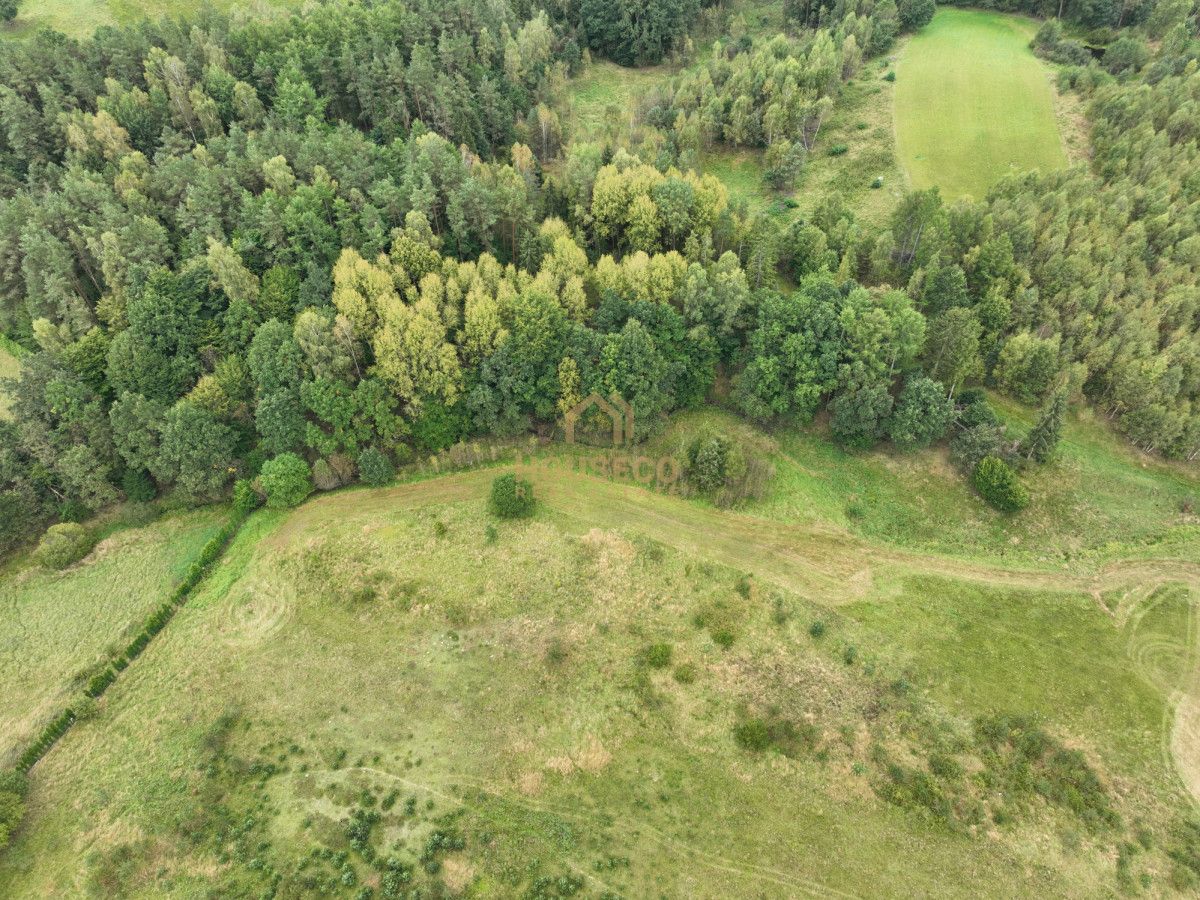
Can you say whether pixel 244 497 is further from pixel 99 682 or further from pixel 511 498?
pixel 511 498

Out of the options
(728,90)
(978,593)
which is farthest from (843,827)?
(728,90)

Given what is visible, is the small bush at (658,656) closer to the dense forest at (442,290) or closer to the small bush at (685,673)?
the small bush at (685,673)

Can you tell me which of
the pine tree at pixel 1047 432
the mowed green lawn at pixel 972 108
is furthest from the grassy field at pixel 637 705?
the mowed green lawn at pixel 972 108

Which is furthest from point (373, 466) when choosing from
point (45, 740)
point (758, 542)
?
point (758, 542)

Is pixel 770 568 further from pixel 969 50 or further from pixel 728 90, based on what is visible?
pixel 969 50

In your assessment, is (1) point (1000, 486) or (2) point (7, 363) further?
(2) point (7, 363)

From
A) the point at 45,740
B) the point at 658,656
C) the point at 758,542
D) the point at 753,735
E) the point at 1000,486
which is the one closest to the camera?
the point at 753,735

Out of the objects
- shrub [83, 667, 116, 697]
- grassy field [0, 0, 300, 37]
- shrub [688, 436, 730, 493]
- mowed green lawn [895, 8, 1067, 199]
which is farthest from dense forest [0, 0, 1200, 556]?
grassy field [0, 0, 300, 37]
